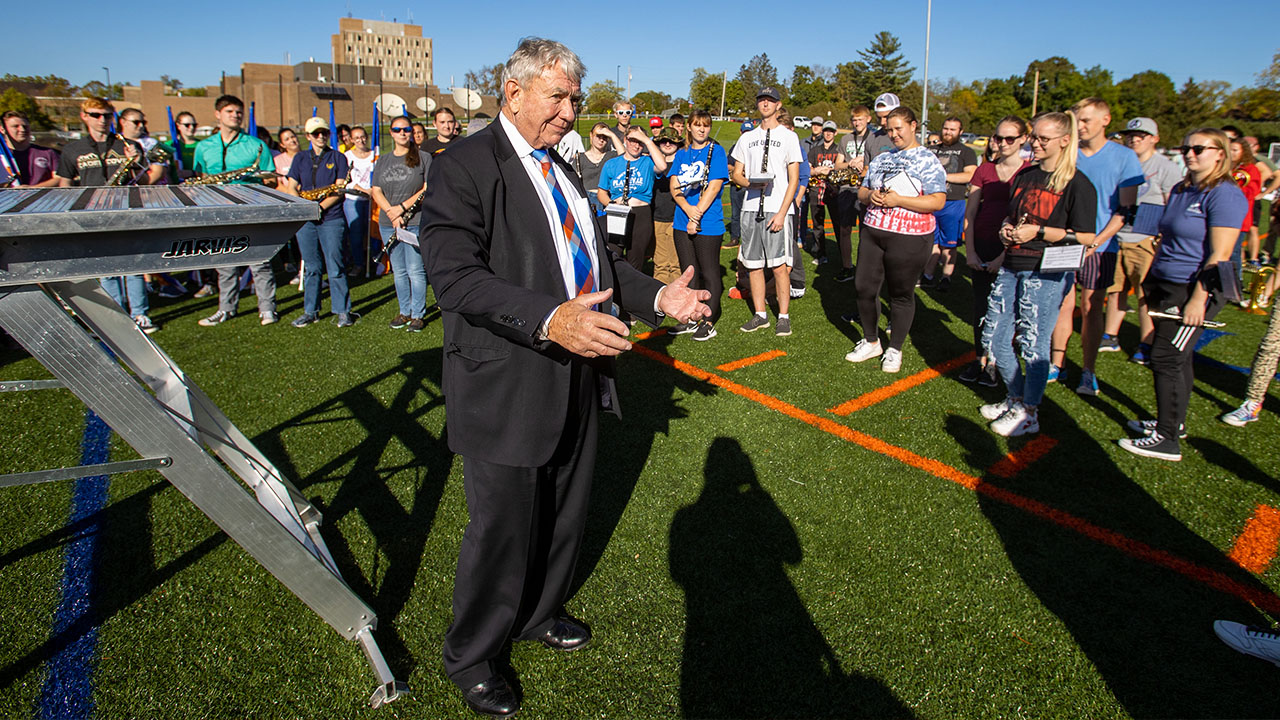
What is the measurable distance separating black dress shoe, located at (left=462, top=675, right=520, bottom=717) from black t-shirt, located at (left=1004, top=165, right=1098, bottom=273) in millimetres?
4198

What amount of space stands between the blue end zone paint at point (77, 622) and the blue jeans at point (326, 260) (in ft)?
10.9

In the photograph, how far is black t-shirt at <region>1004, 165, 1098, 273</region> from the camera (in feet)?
14.3

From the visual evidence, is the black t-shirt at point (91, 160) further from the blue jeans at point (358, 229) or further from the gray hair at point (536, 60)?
the gray hair at point (536, 60)

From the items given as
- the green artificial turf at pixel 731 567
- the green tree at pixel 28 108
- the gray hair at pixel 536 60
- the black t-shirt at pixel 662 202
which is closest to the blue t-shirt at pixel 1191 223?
the green artificial turf at pixel 731 567

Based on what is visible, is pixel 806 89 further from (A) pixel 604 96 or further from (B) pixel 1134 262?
(B) pixel 1134 262

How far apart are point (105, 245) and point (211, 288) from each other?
7.97 meters

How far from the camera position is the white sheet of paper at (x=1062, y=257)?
4371mm

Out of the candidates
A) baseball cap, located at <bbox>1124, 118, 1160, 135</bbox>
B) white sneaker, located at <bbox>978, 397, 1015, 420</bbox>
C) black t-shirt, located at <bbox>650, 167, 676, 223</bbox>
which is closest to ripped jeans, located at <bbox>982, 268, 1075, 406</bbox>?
white sneaker, located at <bbox>978, 397, 1015, 420</bbox>

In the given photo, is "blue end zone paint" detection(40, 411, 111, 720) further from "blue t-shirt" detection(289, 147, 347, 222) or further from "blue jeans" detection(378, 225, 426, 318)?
"blue t-shirt" detection(289, 147, 347, 222)

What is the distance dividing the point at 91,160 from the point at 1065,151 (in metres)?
8.66

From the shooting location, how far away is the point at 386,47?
135000 millimetres

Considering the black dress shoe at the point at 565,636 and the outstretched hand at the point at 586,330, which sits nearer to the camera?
the outstretched hand at the point at 586,330

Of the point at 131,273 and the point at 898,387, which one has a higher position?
the point at 131,273

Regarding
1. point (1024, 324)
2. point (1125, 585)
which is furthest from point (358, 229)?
point (1125, 585)
